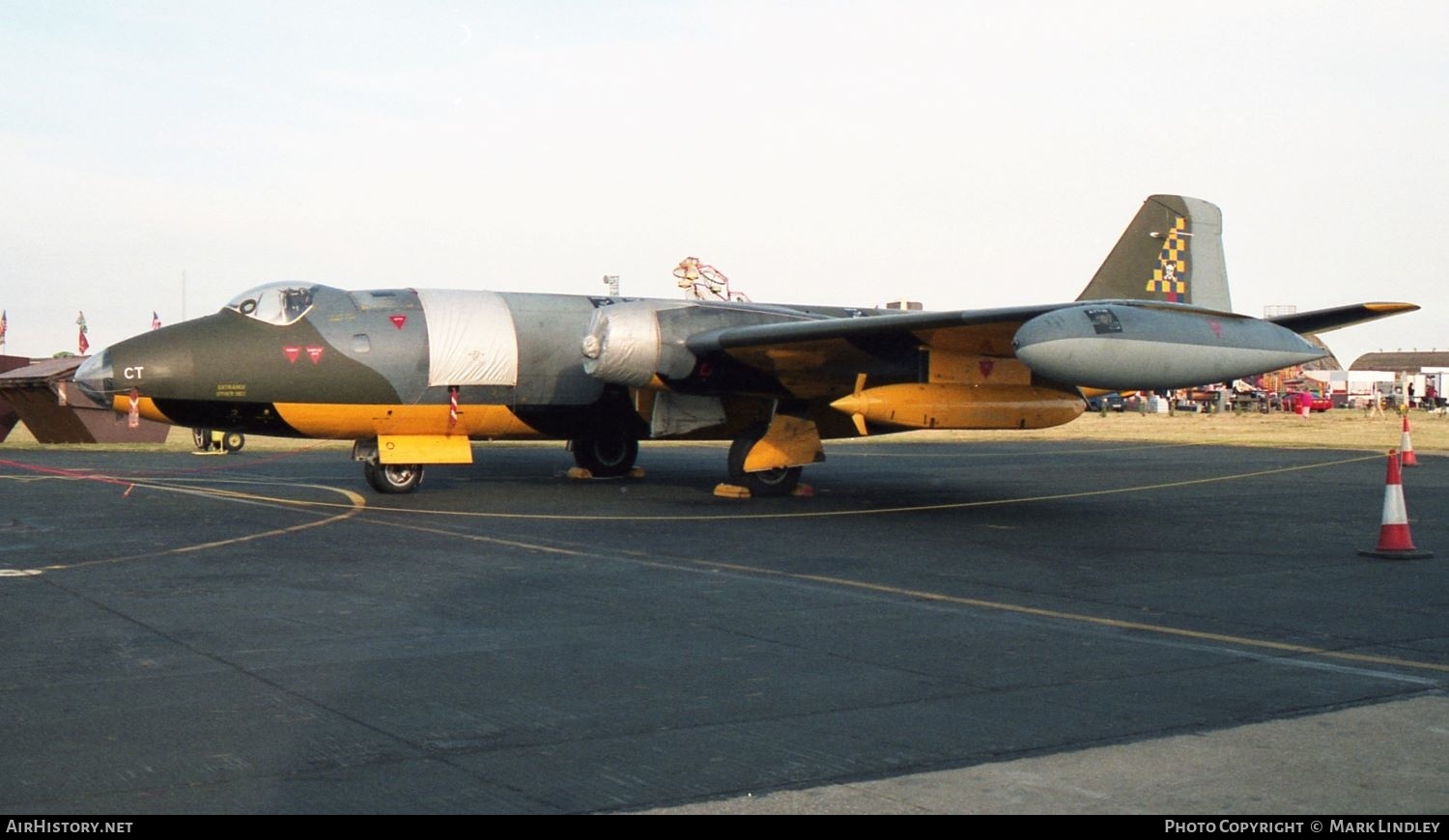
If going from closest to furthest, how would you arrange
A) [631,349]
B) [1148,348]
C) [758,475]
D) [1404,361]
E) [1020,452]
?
[1148,348] < [631,349] < [758,475] < [1020,452] < [1404,361]

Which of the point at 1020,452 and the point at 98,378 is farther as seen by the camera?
the point at 1020,452

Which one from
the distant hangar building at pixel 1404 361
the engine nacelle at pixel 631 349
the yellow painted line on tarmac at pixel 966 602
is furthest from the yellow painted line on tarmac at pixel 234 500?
the distant hangar building at pixel 1404 361

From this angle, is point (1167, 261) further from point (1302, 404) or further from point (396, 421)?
point (1302, 404)

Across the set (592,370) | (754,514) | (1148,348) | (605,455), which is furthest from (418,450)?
(1148,348)

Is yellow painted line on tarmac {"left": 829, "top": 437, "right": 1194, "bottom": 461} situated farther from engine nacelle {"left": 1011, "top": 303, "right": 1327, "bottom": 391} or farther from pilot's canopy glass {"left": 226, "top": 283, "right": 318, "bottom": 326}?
pilot's canopy glass {"left": 226, "top": 283, "right": 318, "bottom": 326}

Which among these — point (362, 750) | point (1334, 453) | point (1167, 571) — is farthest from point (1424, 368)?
point (362, 750)

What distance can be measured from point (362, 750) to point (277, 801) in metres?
0.77

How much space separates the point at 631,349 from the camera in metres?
17.9

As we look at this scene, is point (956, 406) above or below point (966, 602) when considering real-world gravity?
above

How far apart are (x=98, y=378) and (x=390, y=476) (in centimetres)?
417

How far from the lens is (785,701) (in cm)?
681

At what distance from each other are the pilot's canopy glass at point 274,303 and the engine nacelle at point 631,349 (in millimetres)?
3941

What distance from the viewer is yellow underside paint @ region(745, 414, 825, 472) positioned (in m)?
19.2

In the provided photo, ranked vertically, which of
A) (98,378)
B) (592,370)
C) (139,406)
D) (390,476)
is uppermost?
(592,370)
